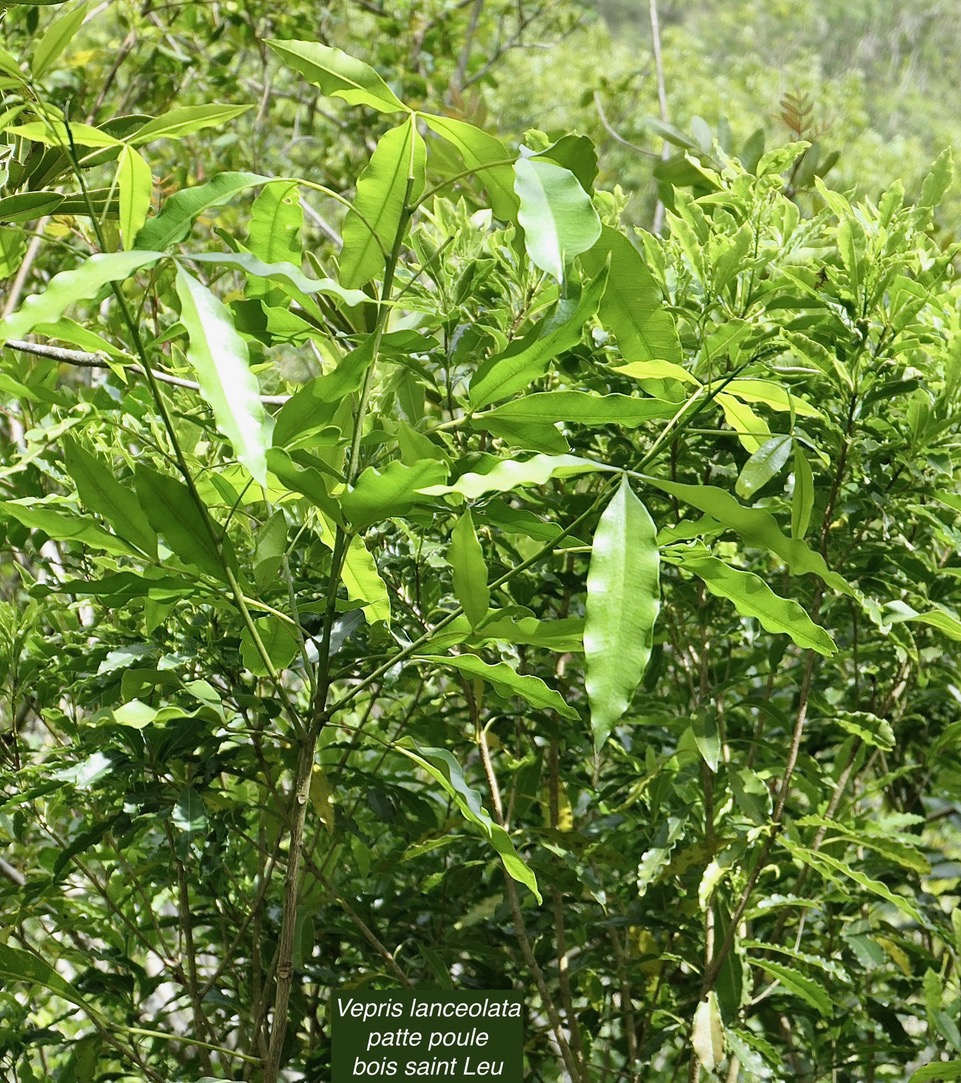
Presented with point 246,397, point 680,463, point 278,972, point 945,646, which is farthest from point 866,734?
point 246,397

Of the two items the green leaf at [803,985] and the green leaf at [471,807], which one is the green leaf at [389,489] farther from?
the green leaf at [803,985]

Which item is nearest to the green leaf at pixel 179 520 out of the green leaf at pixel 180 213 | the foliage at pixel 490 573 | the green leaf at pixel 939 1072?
the foliage at pixel 490 573

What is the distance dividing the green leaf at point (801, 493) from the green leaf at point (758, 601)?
52 mm

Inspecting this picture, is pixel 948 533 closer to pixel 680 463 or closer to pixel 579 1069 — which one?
pixel 680 463

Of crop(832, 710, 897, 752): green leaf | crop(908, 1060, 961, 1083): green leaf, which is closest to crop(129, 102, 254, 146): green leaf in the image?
crop(832, 710, 897, 752): green leaf

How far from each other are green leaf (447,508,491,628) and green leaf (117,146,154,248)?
207 millimetres

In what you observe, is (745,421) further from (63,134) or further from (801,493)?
(63,134)

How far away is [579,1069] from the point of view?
0.81 metres

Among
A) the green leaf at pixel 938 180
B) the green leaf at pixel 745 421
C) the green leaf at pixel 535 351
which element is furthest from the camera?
the green leaf at pixel 938 180

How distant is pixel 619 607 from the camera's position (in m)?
0.43

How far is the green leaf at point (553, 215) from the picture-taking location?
43cm

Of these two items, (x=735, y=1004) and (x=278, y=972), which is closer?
(x=278, y=972)

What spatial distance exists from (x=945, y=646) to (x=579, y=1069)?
0.44 m

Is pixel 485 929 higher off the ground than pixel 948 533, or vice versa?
pixel 948 533
